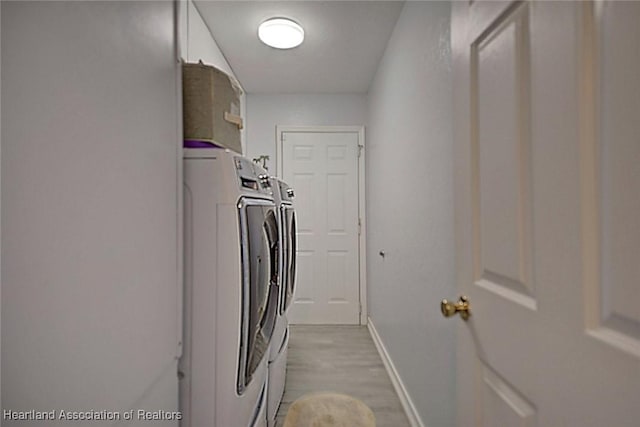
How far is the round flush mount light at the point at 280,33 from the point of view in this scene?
2.47 m

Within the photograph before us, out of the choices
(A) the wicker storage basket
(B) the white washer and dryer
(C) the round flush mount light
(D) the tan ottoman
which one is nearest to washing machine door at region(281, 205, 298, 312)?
(B) the white washer and dryer

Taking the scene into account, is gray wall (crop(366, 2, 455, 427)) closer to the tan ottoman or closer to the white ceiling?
the white ceiling

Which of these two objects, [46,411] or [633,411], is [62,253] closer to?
[46,411]

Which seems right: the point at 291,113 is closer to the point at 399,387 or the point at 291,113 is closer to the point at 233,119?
the point at 233,119

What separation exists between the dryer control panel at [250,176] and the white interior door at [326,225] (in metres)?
2.45

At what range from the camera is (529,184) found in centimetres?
67

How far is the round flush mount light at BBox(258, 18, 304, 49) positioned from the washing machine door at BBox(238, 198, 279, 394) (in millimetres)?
1439

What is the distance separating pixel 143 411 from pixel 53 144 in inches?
23.7

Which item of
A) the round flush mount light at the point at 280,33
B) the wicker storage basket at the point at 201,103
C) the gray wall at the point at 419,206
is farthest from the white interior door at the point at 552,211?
the round flush mount light at the point at 280,33

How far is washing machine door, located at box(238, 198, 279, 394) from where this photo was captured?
1244 millimetres

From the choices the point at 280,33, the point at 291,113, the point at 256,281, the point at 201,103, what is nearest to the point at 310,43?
the point at 280,33

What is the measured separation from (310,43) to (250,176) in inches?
72.9

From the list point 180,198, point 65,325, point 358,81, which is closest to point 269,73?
point 358,81

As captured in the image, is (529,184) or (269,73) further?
(269,73)
